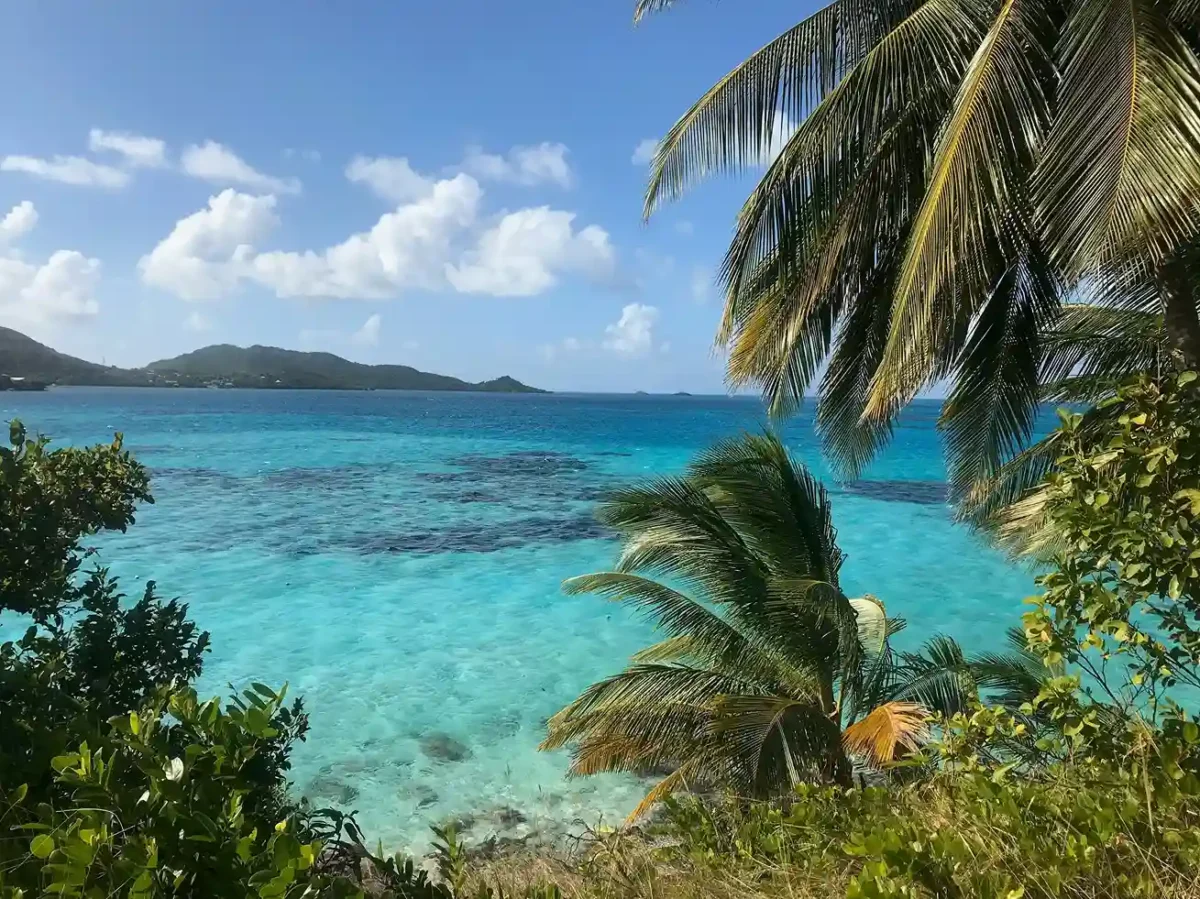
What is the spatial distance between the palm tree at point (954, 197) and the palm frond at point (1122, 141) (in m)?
0.01

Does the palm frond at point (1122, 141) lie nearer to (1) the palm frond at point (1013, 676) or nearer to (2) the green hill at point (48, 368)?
(1) the palm frond at point (1013, 676)

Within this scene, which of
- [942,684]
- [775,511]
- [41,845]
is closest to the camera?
[41,845]

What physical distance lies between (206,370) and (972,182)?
18547 centimetres

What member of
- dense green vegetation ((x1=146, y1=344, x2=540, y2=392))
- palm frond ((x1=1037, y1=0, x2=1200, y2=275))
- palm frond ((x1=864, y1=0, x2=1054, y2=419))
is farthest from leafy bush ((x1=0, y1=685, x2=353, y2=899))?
dense green vegetation ((x1=146, y1=344, x2=540, y2=392))

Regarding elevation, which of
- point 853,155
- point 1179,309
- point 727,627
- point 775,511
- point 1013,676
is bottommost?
point 1013,676

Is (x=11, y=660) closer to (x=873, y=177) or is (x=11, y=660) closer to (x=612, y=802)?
(x=873, y=177)

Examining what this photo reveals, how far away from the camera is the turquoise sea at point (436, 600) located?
8750 millimetres

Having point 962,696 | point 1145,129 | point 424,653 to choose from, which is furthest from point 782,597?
point 424,653

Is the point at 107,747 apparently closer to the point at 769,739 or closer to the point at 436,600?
the point at 769,739

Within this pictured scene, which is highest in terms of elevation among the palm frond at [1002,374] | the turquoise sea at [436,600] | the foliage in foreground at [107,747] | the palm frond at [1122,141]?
the palm frond at [1122,141]

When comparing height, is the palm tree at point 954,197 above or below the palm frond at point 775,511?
above

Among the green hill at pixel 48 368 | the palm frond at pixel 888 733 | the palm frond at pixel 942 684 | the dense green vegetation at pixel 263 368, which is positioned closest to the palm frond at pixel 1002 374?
the palm frond at pixel 942 684

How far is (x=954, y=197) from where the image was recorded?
11.8 feet

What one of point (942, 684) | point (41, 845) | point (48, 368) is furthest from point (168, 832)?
point (48, 368)
